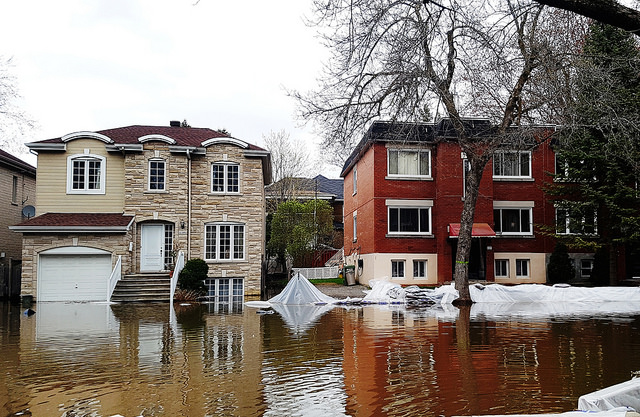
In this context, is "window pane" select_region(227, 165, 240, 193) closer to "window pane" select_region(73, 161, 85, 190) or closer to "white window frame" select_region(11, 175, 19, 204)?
"window pane" select_region(73, 161, 85, 190)

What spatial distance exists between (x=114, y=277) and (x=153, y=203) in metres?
3.67

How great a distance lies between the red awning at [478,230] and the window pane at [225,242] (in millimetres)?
9661

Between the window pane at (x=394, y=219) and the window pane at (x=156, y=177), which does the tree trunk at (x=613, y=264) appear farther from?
the window pane at (x=156, y=177)

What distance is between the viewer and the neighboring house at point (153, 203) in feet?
75.4

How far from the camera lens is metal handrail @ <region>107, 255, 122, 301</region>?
841 inches

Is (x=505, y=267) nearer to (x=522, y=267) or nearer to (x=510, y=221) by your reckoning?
(x=522, y=267)

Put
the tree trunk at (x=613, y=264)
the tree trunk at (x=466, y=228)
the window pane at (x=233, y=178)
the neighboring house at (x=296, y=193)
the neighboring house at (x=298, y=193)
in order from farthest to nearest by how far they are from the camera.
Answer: the neighboring house at (x=296, y=193) → the neighboring house at (x=298, y=193) → the window pane at (x=233, y=178) → the tree trunk at (x=613, y=264) → the tree trunk at (x=466, y=228)

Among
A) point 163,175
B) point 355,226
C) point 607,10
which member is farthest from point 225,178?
point 607,10

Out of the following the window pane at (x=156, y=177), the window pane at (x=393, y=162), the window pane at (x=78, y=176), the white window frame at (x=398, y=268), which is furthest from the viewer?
the window pane at (x=393, y=162)

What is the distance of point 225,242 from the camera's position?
2486 cm

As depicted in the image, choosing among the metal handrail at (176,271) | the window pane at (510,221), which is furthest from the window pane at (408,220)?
the metal handrail at (176,271)

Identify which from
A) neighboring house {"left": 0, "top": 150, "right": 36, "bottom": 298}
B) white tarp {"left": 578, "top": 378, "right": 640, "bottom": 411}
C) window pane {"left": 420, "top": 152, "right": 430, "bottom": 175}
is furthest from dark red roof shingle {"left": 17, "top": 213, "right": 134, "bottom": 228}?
white tarp {"left": 578, "top": 378, "right": 640, "bottom": 411}

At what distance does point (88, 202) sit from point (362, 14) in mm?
18815

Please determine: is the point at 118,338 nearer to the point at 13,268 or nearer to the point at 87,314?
the point at 87,314
